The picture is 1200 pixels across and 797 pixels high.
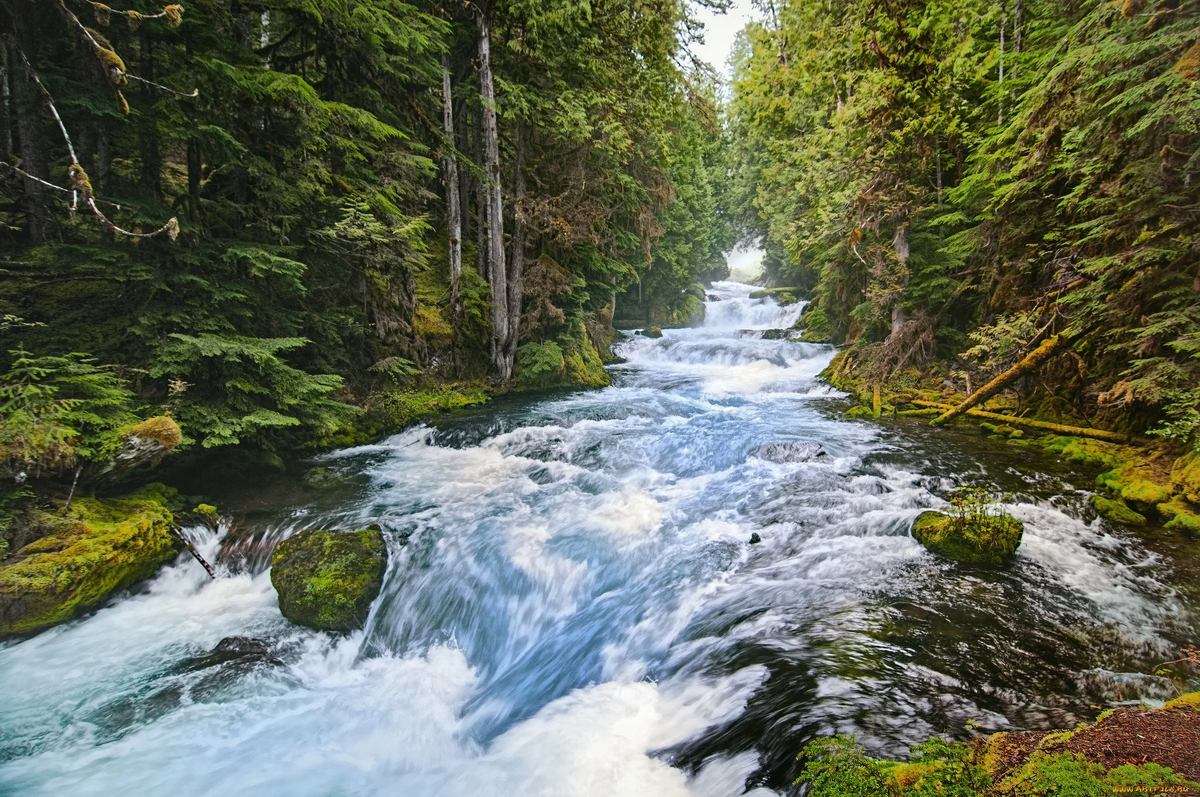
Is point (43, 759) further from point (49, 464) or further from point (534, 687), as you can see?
point (534, 687)

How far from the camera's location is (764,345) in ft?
62.5

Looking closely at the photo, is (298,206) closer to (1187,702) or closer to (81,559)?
(81,559)

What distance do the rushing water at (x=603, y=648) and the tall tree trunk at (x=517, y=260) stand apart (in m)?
6.24

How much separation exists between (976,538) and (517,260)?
1112cm

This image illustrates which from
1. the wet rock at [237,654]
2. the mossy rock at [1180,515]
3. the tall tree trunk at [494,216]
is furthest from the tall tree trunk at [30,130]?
the mossy rock at [1180,515]

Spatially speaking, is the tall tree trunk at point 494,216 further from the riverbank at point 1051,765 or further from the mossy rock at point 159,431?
the riverbank at point 1051,765

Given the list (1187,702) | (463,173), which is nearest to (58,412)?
(1187,702)

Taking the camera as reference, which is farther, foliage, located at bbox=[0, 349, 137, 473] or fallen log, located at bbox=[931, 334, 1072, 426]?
fallen log, located at bbox=[931, 334, 1072, 426]

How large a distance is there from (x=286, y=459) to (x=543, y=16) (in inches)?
406

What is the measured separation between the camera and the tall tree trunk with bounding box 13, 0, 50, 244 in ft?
18.7

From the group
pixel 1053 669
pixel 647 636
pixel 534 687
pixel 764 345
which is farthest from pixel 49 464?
pixel 764 345

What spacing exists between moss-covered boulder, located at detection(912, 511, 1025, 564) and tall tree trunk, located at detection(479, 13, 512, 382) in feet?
33.4

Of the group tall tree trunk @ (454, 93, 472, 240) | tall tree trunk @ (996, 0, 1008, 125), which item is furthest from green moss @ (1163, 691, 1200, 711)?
tall tree trunk @ (454, 93, 472, 240)

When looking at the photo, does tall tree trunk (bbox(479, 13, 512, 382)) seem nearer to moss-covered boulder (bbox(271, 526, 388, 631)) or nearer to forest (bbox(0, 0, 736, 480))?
forest (bbox(0, 0, 736, 480))
